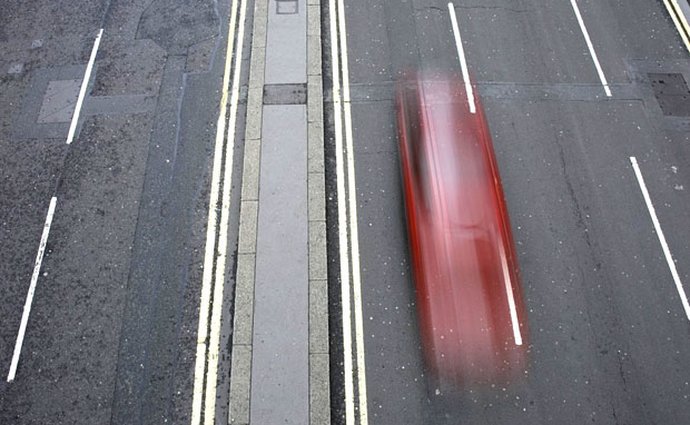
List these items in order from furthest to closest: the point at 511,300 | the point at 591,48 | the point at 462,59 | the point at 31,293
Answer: the point at 591,48, the point at 462,59, the point at 31,293, the point at 511,300

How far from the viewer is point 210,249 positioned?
386 inches

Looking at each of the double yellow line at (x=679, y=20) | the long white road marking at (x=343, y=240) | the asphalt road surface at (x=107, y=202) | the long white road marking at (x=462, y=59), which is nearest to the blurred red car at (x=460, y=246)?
the long white road marking at (x=462, y=59)

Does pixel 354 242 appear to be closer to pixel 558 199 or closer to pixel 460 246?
pixel 460 246

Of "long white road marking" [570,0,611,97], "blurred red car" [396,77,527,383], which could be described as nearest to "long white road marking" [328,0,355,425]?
"blurred red car" [396,77,527,383]

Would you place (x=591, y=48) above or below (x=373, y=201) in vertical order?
above

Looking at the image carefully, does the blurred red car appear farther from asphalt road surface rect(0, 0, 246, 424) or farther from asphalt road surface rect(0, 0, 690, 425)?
asphalt road surface rect(0, 0, 246, 424)

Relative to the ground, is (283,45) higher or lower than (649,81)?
higher

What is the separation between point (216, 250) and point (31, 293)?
3.27 meters

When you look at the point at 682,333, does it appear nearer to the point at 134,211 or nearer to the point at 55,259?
the point at 134,211

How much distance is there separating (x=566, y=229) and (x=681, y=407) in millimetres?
3413

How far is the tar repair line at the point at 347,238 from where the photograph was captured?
8531mm

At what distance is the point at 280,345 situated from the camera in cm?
866

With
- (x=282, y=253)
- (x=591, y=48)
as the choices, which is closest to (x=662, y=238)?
(x=591, y=48)

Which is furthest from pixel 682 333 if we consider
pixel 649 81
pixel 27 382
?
pixel 27 382
